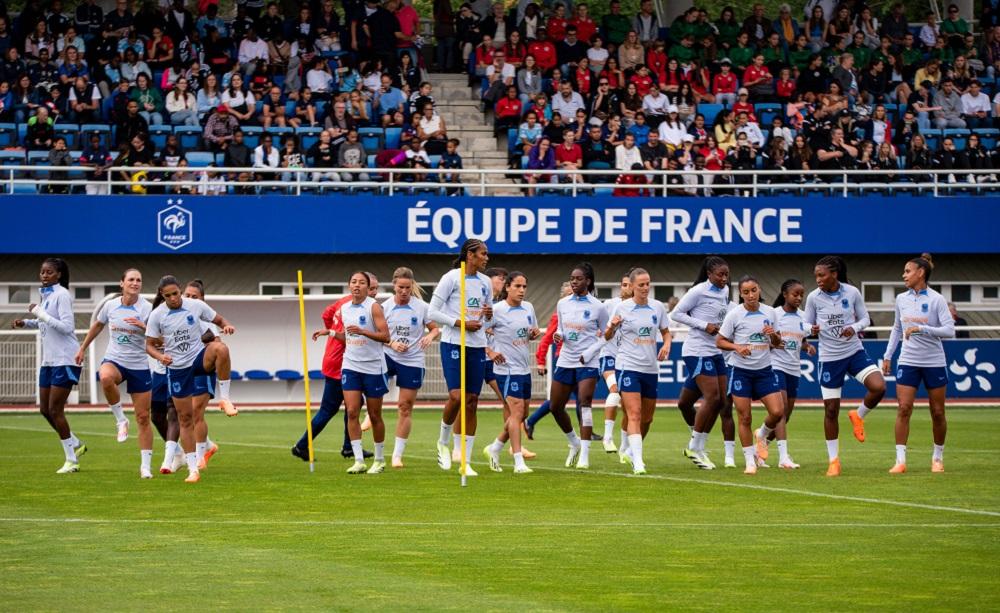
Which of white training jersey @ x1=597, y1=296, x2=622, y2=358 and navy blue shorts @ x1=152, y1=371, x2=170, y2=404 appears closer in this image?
navy blue shorts @ x1=152, y1=371, x2=170, y2=404

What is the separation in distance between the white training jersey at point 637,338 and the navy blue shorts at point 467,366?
154 cm

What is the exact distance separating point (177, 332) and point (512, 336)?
11.9 ft

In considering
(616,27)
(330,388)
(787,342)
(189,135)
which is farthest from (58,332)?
(616,27)

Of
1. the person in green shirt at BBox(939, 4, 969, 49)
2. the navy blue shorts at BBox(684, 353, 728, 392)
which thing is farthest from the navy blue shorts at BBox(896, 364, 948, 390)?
the person in green shirt at BBox(939, 4, 969, 49)

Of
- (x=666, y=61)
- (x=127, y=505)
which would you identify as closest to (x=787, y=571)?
(x=127, y=505)

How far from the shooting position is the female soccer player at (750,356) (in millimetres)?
16578

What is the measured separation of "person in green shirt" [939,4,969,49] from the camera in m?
40.0

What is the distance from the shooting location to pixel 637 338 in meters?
16.9

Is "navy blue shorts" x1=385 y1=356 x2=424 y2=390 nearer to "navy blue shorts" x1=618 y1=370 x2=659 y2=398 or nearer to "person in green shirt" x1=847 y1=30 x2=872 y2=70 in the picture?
"navy blue shorts" x1=618 y1=370 x2=659 y2=398

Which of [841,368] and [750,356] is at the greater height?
[750,356]

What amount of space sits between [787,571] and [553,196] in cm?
2497

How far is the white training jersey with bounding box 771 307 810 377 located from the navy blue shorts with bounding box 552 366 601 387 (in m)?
Result: 2.08

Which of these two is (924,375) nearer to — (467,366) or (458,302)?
(467,366)

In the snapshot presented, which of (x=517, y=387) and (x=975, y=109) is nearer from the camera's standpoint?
(x=517, y=387)
